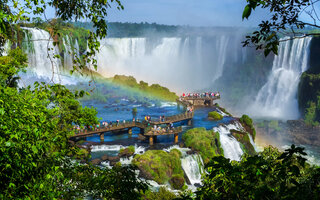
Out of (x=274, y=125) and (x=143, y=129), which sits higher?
(x=143, y=129)

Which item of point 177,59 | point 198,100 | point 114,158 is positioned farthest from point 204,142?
point 177,59

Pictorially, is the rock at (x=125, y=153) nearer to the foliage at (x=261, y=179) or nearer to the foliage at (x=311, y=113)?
the foliage at (x=261, y=179)

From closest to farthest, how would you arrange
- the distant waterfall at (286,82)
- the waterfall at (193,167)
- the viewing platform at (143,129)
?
the waterfall at (193,167) < the viewing platform at (143,129) < the distant waterfall at (286,82)

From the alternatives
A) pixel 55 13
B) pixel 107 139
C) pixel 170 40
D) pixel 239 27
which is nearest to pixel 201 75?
pixel 170 40

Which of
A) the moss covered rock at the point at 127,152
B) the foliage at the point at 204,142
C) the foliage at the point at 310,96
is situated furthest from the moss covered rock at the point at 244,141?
the foliage at the point at 310,96

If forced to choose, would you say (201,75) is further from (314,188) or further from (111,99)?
(314,188)

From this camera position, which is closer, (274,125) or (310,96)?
(274,125)

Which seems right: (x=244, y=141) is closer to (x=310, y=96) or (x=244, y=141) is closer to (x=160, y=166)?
(x=160, y=166)

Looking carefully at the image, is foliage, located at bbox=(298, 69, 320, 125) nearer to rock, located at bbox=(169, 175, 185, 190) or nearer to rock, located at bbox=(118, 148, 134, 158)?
rock, located at bbox=(169, 175, 185, 190)
